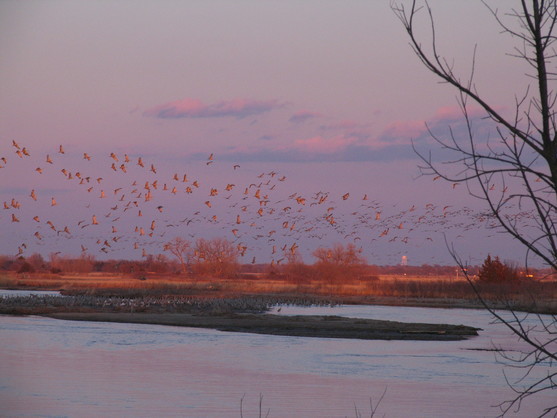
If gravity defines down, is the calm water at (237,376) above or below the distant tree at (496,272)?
below

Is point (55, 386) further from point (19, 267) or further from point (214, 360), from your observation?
point (19, 267)

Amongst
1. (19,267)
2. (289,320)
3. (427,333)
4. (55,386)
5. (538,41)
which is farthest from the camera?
(19,267)

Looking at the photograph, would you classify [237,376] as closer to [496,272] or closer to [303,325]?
[303,325]

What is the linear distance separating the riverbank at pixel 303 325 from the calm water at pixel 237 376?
2.36 meters

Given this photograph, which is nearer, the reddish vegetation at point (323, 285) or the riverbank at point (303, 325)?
the riverbank at point (303, 325)

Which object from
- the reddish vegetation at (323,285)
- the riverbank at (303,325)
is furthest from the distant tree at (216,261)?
the riverbank at (303,325)

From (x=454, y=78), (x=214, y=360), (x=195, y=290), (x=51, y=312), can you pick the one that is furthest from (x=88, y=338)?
(x=195, y=290)

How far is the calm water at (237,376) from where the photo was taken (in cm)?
1734

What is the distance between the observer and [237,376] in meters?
22.3

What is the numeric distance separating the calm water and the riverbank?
2.36 meters

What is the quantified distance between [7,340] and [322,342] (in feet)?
41.4

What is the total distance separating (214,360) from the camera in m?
26.2

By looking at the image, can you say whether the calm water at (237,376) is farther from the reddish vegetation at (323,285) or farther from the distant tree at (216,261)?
the distant tree at (216,261)

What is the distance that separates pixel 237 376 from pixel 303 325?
60.8ft
